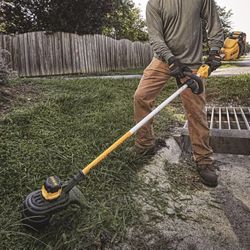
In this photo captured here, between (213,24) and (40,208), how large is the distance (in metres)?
2.21

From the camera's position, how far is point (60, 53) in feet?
37.9

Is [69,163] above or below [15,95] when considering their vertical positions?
below

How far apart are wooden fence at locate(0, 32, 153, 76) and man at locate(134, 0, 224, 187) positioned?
26.4ft

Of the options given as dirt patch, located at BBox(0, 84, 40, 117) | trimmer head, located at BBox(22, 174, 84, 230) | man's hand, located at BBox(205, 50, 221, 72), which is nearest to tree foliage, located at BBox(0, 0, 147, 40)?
dirt patch, located at BBox(0, 84, 40, 117)

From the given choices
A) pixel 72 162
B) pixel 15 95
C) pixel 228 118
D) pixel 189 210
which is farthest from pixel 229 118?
pixel 15 95

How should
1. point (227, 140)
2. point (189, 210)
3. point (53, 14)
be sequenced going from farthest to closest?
Result: point (53, 14) → point (227, 140) → point (189, 210)

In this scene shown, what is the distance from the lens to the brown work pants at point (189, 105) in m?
3.00

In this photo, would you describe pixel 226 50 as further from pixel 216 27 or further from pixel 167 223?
pixel 167 223


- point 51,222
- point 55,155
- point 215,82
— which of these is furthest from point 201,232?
point 215,82

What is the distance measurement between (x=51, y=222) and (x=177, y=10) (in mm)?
2155

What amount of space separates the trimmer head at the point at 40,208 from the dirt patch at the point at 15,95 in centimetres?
176

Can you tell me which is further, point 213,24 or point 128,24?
point 128,24

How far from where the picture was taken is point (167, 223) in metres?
2.34

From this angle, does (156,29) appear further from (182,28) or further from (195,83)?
(195,83)
